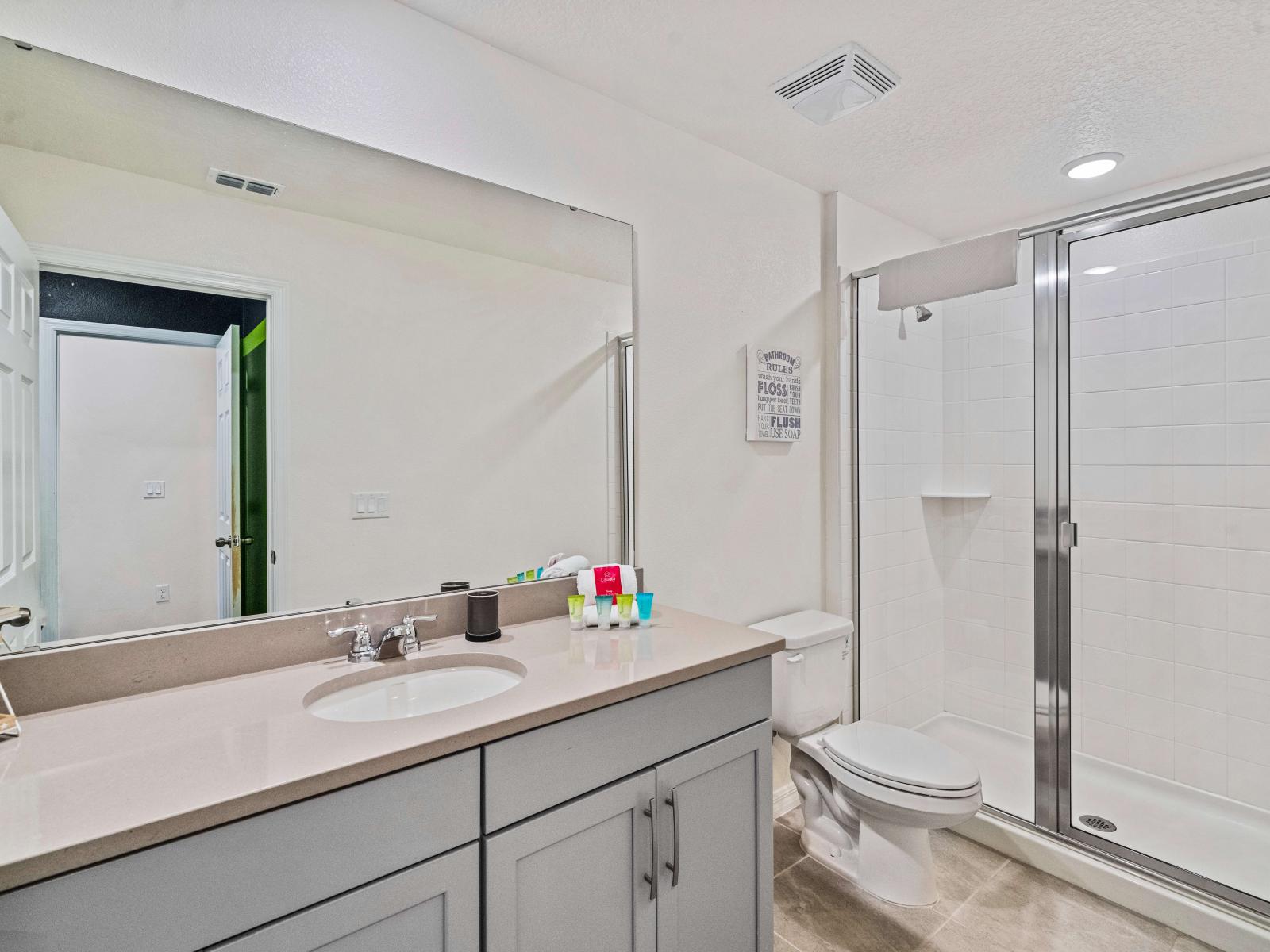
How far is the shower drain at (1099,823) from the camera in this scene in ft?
7.13

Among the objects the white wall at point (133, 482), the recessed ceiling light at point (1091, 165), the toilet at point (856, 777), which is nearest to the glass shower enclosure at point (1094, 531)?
the recessed ceiling light at point (1091, 165)

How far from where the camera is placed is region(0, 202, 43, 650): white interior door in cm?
107

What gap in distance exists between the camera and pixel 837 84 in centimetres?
183

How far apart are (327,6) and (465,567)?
130cm

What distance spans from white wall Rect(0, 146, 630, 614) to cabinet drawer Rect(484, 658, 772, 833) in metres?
0.60

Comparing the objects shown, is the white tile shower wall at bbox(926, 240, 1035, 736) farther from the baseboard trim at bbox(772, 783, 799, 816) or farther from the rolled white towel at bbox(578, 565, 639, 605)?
the rolled white towel at bbox(578, 565, 639, 605)

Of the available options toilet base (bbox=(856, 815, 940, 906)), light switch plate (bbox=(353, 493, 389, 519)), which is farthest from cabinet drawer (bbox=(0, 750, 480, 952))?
toilet base (bbox=(856, 815, 940, 906))

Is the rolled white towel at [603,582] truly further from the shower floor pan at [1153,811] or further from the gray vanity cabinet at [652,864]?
the shower floor pan at [1153,811]

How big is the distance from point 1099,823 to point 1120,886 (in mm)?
319

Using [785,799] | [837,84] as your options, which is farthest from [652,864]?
[837,84]

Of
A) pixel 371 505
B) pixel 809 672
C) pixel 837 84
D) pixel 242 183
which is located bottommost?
pixel 809 672

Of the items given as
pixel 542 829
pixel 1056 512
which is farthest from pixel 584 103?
pixel 1056 512

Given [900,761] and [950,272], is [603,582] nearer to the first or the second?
[900,761]

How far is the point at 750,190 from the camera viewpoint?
234cm
